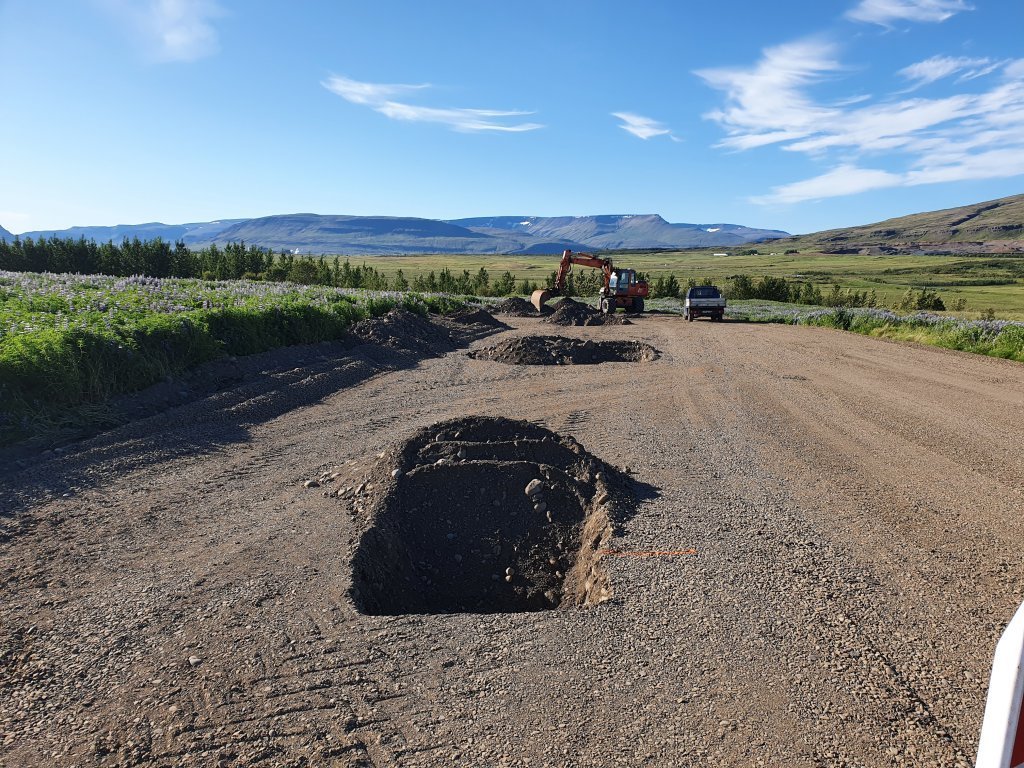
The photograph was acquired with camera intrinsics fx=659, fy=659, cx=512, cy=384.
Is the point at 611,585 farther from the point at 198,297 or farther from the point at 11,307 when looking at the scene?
the point at 198,297

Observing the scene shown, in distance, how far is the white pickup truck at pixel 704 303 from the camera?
3073cm

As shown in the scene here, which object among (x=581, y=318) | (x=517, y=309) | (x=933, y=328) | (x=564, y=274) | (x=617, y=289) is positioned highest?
(x=564, y=274)

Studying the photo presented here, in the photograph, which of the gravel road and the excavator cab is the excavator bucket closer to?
the excavator cab

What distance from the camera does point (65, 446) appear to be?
7723mm

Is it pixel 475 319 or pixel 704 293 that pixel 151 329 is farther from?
pixel 704 293

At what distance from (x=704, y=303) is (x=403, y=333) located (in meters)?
17.4

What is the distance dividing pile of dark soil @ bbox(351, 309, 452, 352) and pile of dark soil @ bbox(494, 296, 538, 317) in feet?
41.7

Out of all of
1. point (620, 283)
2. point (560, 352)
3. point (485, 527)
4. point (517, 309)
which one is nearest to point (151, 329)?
point (485, 527)

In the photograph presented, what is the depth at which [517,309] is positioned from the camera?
33719mm

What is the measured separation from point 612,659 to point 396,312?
54.4ft

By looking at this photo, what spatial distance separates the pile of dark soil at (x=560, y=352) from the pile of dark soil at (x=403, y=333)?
58.3 inches

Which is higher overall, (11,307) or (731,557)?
(11,307)

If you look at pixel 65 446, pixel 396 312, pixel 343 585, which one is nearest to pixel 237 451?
pixel 65 446

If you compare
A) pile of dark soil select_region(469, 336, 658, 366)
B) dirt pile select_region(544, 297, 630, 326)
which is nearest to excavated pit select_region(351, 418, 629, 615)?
pile of dark soil select_region(469, 336, 658, 366)
